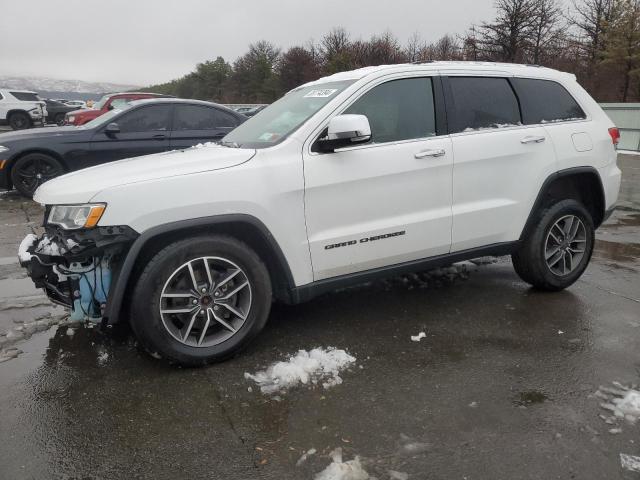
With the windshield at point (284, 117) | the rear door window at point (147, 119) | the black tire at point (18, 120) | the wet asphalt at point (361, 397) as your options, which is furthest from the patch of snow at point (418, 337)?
the black tire at point (18, 120)

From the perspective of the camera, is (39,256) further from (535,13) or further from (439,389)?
(535,13)

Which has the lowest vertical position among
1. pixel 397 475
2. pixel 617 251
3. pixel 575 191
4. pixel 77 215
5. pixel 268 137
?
pixel 617 251

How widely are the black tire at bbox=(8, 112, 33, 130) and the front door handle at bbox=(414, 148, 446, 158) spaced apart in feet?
80.5

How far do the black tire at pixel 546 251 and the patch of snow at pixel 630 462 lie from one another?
2071mm

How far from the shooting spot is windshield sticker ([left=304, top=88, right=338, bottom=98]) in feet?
11.9

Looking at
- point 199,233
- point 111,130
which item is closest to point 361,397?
point 199,233

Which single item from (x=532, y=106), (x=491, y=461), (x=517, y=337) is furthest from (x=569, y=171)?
(x=491, y=461)

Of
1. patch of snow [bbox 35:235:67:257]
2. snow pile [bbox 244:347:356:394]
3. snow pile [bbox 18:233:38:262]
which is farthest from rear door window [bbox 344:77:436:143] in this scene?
snow pile [bbox 18:233:38:262]

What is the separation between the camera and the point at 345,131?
3.15 meters

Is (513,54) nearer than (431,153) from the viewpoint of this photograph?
No

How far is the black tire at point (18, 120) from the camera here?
23.1 m

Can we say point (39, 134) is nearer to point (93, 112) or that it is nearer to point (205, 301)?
point (93, 112)

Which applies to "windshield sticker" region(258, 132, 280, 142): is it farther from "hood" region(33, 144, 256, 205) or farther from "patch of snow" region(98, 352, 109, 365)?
"patch of snow" region(98, 352, 109, 365)

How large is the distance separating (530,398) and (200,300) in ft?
6.44
